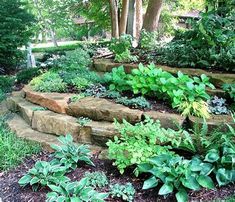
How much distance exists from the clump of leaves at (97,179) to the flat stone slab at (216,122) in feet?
3.76

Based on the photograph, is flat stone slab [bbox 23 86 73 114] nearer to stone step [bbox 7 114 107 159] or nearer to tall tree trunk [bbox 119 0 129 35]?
stone step [bbox 7 114 107 159]

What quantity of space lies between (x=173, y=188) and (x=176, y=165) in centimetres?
21

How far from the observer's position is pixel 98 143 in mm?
3832

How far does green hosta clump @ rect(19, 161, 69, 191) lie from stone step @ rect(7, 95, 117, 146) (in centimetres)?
69

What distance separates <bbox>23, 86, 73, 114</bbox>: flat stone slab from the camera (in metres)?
4.35

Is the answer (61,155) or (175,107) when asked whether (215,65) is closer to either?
(175,107)

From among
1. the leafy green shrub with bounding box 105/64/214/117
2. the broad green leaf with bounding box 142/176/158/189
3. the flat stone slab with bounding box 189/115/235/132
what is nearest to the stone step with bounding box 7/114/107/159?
the broad green leaf with bounding box 142/176/158/189

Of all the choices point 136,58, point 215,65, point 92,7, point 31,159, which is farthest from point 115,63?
point 92,7

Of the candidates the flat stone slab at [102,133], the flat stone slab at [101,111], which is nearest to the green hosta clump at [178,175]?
the flat stone slab at [102,133]

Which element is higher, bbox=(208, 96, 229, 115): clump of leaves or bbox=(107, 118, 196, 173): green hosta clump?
bbox=(208, 96, 229, 115): clump of leaves

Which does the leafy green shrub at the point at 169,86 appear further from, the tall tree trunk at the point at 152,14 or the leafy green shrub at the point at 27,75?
the tall tree trunk at the point at 152,14

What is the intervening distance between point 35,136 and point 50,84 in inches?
40.4

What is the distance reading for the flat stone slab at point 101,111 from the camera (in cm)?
382

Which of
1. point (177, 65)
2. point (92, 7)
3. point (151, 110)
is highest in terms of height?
point (92, 7)
